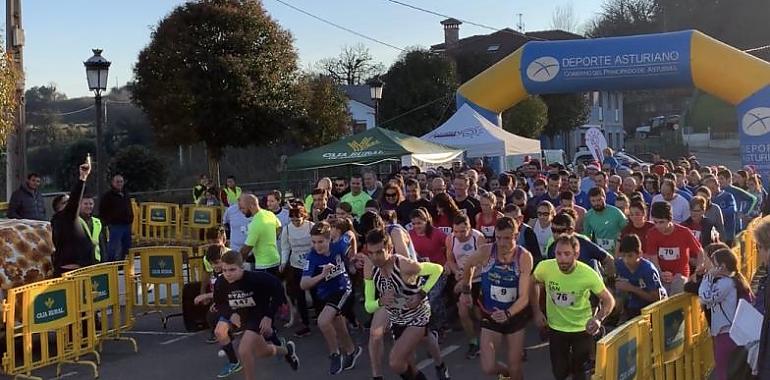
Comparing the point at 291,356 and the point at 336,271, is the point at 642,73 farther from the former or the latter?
the point at 291,356

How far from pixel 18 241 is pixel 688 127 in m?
63.3

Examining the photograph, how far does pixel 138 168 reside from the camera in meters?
27.2

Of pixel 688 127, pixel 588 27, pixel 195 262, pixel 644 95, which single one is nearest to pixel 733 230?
pixel 195 262

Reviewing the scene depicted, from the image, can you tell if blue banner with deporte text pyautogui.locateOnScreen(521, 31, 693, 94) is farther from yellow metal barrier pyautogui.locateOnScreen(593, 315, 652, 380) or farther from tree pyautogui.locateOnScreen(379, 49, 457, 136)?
tree pyautogui.locateOnScreen(379, 49, 457, 136)

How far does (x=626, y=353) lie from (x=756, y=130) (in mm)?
16636

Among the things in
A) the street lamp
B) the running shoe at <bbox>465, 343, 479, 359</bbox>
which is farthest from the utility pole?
the running shoe at <bbox>465, 343, 479, 359</bbox>

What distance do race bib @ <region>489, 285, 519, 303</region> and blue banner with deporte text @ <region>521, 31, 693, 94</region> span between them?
50.0ft

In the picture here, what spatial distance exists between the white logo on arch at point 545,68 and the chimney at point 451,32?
39.6 metres

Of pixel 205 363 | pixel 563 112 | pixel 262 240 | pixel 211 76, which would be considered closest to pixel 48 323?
pixel 205 363

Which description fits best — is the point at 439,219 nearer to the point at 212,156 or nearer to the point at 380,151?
the point at 380,151

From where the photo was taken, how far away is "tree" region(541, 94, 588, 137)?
50094 millimetres

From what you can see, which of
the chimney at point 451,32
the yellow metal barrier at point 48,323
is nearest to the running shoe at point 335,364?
the yellow metal barrier at point 48,323

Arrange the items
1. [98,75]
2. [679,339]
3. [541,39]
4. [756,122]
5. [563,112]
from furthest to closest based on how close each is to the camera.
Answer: [541,39]
[563,112]
[756,122]
[98,75]
[679,339]

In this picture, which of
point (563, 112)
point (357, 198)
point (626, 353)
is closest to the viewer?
point (626, 353)
